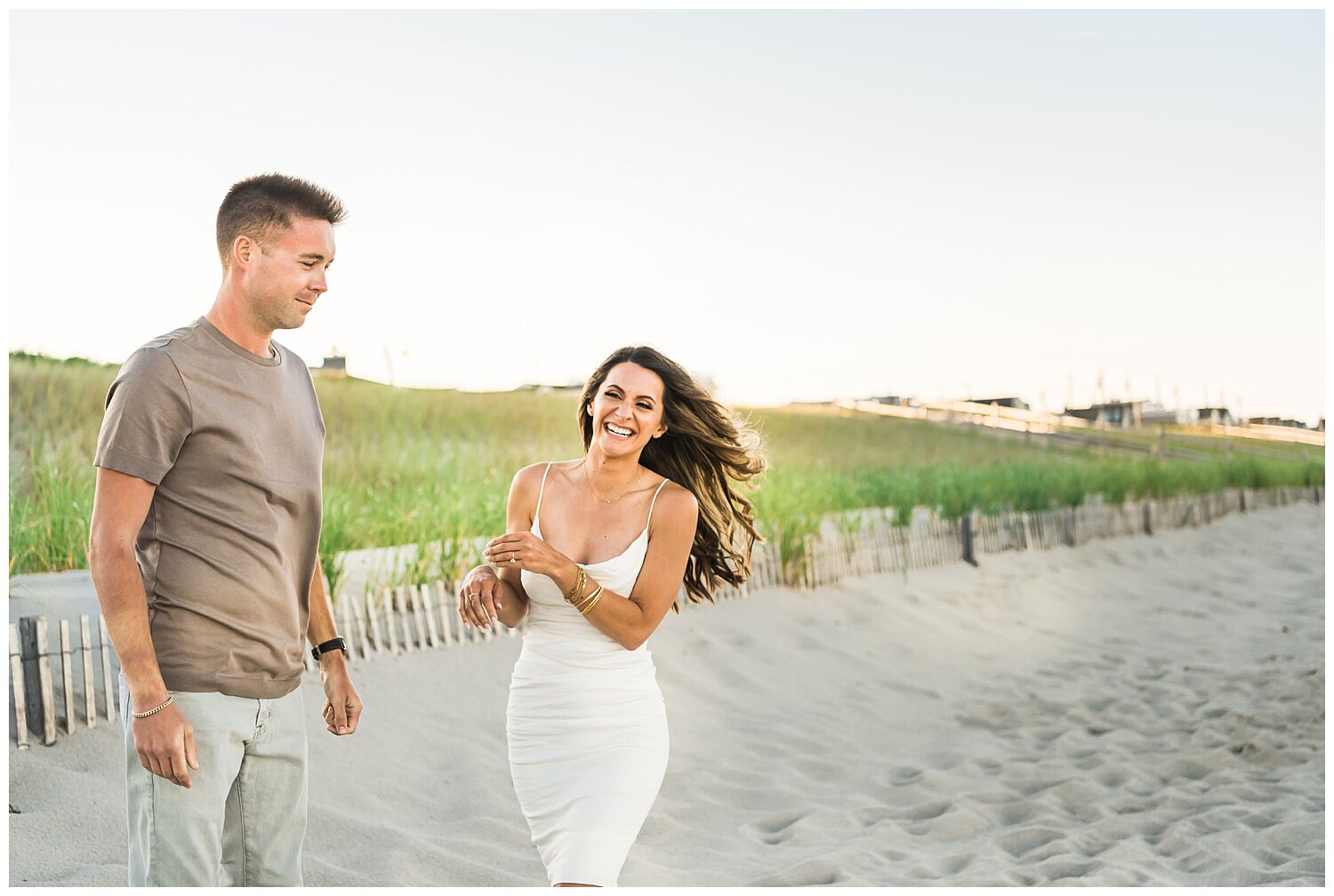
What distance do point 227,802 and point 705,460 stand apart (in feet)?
4.76

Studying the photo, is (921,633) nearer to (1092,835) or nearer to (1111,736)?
(1111,736)

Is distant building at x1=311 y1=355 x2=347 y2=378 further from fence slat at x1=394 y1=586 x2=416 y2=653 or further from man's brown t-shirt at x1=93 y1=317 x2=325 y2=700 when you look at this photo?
man's brown t-shirt at x1=93 y1=317 x2=325 y2=700

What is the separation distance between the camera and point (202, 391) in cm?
223

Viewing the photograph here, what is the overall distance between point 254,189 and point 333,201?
0.16 m

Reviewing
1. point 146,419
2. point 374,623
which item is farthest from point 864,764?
point 146,419

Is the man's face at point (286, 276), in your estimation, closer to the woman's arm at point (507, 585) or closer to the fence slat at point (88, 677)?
the woman's arm at point (507, 585)

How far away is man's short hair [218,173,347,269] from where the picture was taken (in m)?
2.32

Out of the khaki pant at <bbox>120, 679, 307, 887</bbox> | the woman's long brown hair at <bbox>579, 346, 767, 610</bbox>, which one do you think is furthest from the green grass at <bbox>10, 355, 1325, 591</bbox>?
the khaki pant at <bbox>120, 679, 307, 887</bbox>

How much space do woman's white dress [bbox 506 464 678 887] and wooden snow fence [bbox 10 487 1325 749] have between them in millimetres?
2991

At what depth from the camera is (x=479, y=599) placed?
8.54ft

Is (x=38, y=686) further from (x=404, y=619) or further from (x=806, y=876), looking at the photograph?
(x=806, y=876)

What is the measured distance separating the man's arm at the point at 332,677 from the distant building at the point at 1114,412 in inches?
1480

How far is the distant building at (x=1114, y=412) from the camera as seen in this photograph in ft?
125

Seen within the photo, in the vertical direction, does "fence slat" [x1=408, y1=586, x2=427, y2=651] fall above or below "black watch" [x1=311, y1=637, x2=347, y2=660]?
below
